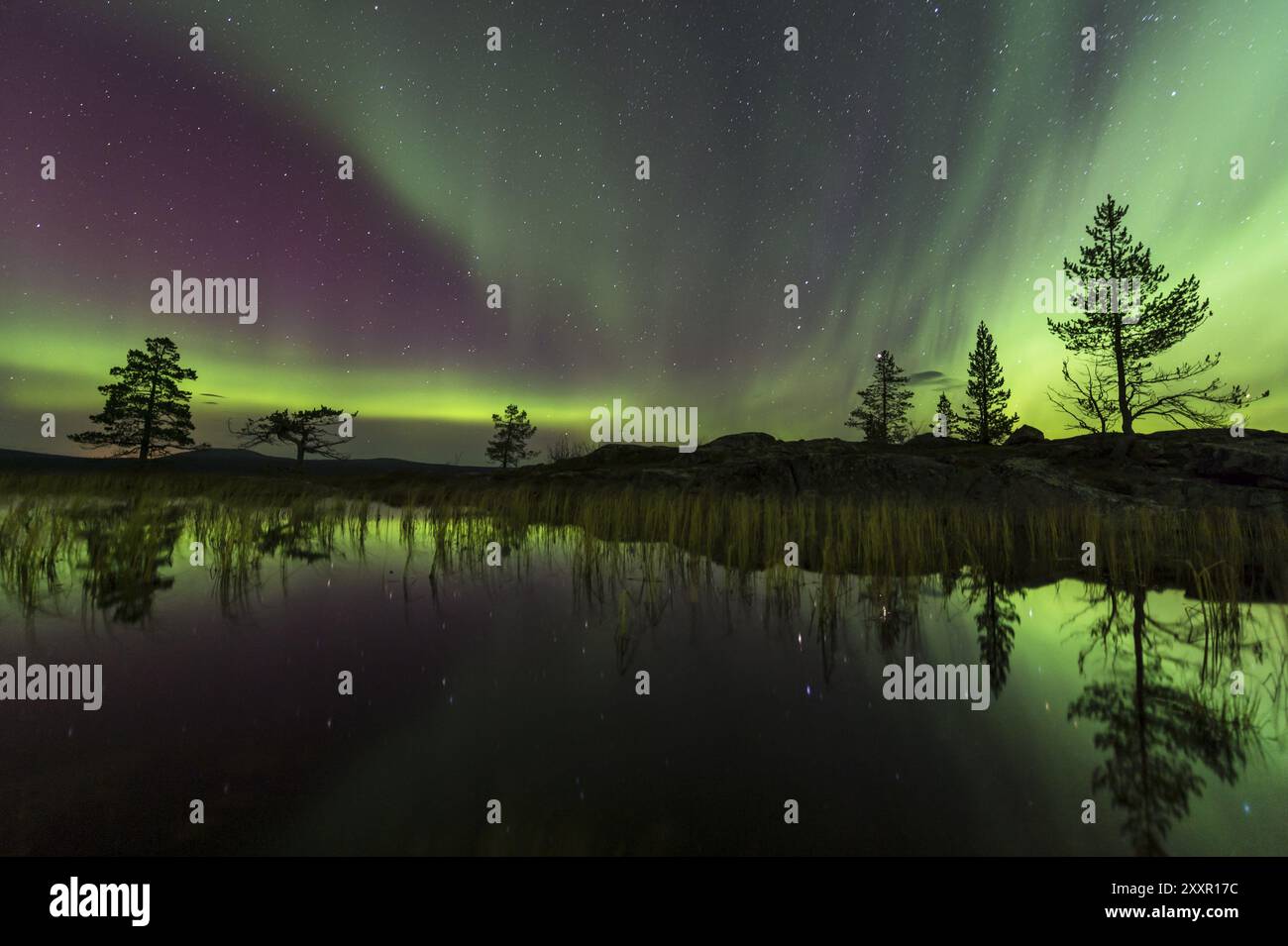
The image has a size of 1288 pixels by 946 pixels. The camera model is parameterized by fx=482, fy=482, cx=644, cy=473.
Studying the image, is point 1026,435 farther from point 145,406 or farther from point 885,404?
point 145,406

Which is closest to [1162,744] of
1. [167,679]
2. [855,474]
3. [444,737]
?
[444,737]

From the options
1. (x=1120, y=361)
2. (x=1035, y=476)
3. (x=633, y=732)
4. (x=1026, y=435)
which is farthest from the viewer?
(x=1026, y=435)

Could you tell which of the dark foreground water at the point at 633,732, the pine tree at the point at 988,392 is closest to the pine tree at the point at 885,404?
the pine tree at the point at 988,392

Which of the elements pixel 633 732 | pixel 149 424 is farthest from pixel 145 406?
pixel 633 732

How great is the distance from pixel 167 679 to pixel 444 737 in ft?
7.80

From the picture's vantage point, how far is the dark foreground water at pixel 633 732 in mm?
2164

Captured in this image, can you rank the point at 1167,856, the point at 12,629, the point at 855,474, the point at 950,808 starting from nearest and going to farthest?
the point at 1167,856
the point at 950,808
the point at 12,629
the point at 855,474

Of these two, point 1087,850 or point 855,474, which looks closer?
point 1087,850

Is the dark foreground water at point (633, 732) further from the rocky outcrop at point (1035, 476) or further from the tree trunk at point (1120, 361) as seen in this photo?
the tree trunk at point (1120, 361)

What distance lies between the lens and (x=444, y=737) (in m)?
2.87

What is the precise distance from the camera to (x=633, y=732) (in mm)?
2957

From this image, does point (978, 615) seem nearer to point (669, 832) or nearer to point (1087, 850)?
point (1087, 850)

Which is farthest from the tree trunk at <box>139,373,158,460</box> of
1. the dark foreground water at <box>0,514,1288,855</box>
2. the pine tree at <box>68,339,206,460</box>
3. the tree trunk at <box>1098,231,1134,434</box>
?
the tree trunk at <box>1098,231,1134,434</box>
